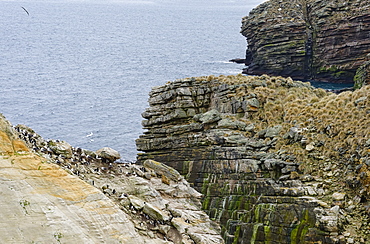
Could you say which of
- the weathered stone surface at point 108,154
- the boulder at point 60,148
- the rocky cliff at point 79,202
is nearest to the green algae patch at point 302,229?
the rocky cliff at point 79,202

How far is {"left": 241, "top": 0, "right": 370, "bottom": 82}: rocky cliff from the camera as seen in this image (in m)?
108

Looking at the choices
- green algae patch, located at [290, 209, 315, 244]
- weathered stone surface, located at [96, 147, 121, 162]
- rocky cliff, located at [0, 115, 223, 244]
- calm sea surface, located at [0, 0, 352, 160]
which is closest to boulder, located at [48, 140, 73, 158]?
rocky cliff, located at [0, 115, 223, 244]

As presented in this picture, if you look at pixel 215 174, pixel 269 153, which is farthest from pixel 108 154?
pixel 269 153

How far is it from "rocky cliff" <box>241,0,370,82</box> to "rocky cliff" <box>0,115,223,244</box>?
97212 millimetres

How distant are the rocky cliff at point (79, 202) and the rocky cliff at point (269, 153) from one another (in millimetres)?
6672

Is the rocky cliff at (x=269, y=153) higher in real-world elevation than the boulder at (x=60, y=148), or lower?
lower

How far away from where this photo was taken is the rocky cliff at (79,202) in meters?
13.7

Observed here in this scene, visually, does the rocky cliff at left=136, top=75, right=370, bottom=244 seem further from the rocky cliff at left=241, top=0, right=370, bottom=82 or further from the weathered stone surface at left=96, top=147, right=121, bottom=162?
the rocky cliff at left=241, top=0, right=370, bottom=82

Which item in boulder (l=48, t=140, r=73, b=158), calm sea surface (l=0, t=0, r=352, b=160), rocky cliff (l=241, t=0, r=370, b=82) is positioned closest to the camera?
boulder (l=48, t=140, r=73, b=158)

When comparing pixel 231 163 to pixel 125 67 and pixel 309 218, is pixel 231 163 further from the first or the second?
pixel 125 67

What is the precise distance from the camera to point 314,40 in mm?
116062

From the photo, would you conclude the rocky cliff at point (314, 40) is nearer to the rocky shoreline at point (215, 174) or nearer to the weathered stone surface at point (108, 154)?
the rocky shoreline at point (215, 174)

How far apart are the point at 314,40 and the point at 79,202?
363 ft

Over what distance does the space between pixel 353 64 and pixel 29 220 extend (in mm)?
104252
